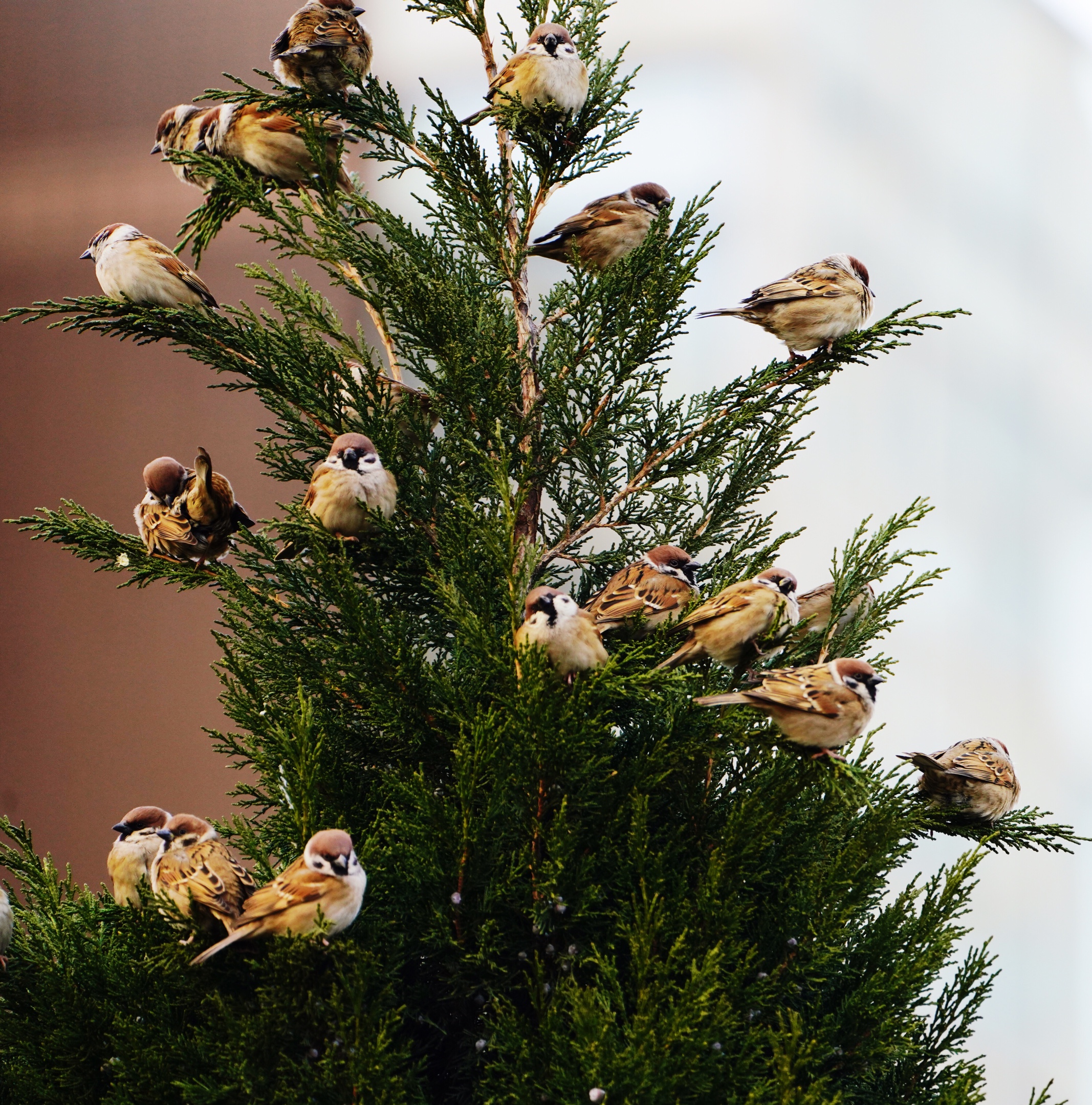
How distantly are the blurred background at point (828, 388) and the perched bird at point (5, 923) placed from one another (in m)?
1.32

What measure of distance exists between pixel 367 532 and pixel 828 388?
57.5 inches

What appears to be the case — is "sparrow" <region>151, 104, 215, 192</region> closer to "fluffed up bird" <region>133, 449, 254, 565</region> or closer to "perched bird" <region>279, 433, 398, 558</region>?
"fluffed up bird" <region>133, 449, 254, 565</region>

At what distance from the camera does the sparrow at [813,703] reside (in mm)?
753

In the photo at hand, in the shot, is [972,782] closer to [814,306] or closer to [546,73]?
[814,306]

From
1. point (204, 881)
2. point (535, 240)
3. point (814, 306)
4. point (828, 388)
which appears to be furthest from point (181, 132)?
point (828, 388)

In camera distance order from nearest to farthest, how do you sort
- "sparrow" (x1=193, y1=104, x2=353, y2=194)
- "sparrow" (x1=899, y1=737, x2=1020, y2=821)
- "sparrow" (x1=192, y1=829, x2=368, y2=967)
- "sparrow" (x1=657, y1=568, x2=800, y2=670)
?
"sparrow" (x1=192, y1=829, x2=368, y2=967) → "sparrow" (x1=657, y1=568, x2=800, y2=670) → "sparrow" (x1=899, y1=737, x2=1020, y2=821) → "sparrow" (x1=193, y1=104, x2=353, y2=194)

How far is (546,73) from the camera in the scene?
3.06 ft

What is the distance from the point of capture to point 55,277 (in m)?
2.28

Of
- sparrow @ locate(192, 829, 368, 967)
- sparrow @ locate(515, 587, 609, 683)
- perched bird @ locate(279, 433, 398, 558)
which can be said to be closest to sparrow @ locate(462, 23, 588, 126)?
perched bird @ locate(279, 433, 398, 558)

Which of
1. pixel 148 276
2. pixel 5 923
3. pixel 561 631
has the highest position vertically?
pixel 148 276

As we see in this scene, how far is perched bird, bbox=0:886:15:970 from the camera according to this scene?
34.8 inches

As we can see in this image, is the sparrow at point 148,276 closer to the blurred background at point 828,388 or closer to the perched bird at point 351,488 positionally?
the perched bird at point 351,488

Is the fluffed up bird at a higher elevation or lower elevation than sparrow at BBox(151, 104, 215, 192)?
lower

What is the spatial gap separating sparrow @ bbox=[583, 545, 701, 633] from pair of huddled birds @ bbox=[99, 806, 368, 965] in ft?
0.94
